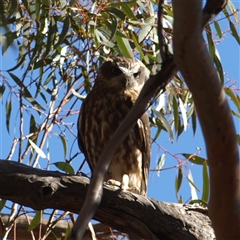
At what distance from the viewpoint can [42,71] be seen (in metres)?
3.42

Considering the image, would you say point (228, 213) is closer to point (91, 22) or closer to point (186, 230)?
point (186, 230)

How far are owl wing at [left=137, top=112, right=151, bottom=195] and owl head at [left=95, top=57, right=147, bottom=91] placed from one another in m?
0.34

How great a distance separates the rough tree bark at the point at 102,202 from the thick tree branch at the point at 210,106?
891 mm

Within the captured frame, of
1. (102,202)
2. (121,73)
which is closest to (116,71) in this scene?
(121,73)

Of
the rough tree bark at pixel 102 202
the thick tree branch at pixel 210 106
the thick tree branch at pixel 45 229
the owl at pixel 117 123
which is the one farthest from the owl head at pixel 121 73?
the thick tree branch at pixel 210 106

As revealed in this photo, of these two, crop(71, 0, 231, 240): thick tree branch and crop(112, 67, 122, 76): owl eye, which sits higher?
crop(112, 67, 122, 76): owl eye

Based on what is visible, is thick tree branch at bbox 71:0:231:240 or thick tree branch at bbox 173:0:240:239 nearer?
thick tree branch at bbox 71:0:231:240

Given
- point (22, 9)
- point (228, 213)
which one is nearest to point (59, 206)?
point (228, 213)

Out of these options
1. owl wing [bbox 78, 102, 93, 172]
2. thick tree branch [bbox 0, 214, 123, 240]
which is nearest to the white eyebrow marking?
owl wing [bbox 78, 102, 93, 172]

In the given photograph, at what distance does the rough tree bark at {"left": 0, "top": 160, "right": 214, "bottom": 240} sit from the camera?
2.37 metres

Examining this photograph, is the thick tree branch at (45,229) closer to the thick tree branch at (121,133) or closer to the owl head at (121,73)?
the owl head at (121,73)

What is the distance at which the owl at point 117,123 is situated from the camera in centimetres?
330

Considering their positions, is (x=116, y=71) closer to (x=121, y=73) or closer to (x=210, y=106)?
(x=121, y=73)

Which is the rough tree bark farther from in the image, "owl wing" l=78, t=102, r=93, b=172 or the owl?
"owl wing" l=78, t=102, r=93, b=172
